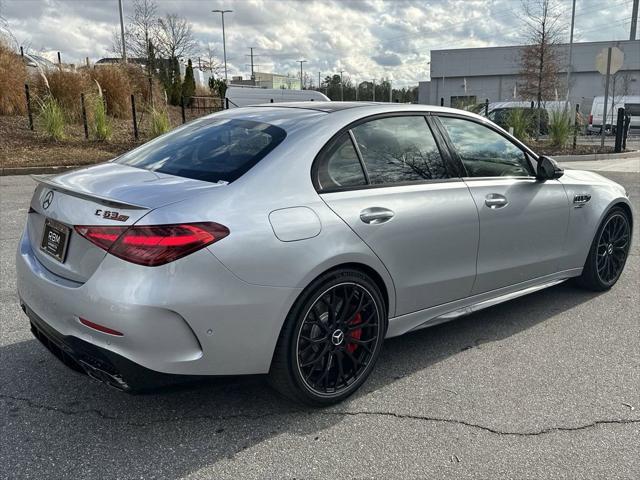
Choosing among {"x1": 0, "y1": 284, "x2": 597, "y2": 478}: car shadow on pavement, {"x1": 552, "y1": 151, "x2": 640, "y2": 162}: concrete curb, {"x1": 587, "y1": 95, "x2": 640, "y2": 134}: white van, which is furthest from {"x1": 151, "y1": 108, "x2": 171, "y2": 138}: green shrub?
{"x1": 587, "y1": 95, "x2": 640, "y2": 134}: white van

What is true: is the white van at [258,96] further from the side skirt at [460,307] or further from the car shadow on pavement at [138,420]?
the car shadow on pavement at [138,420]

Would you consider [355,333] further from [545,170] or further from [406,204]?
[545,170]

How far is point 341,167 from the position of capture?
10.1 ft

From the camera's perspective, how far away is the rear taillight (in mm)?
2396

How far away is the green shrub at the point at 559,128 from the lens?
1838 centimetres

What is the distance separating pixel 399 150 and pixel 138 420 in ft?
Result: 6.85

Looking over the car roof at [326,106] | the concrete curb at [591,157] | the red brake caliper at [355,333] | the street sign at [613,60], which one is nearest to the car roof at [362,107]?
the car roof at [326,106]

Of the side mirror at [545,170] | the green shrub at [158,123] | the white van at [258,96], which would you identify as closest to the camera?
the side mirror at [545,170]

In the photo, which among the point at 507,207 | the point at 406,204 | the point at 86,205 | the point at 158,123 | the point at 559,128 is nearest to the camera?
the point at 86,205

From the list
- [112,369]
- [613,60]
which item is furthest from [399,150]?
[613,60]

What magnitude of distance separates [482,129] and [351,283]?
172 cm

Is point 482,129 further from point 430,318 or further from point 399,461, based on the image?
point 399,461

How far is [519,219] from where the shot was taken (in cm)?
391

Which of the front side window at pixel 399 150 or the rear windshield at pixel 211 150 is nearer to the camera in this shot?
the rear windshield at pixel 211 150
